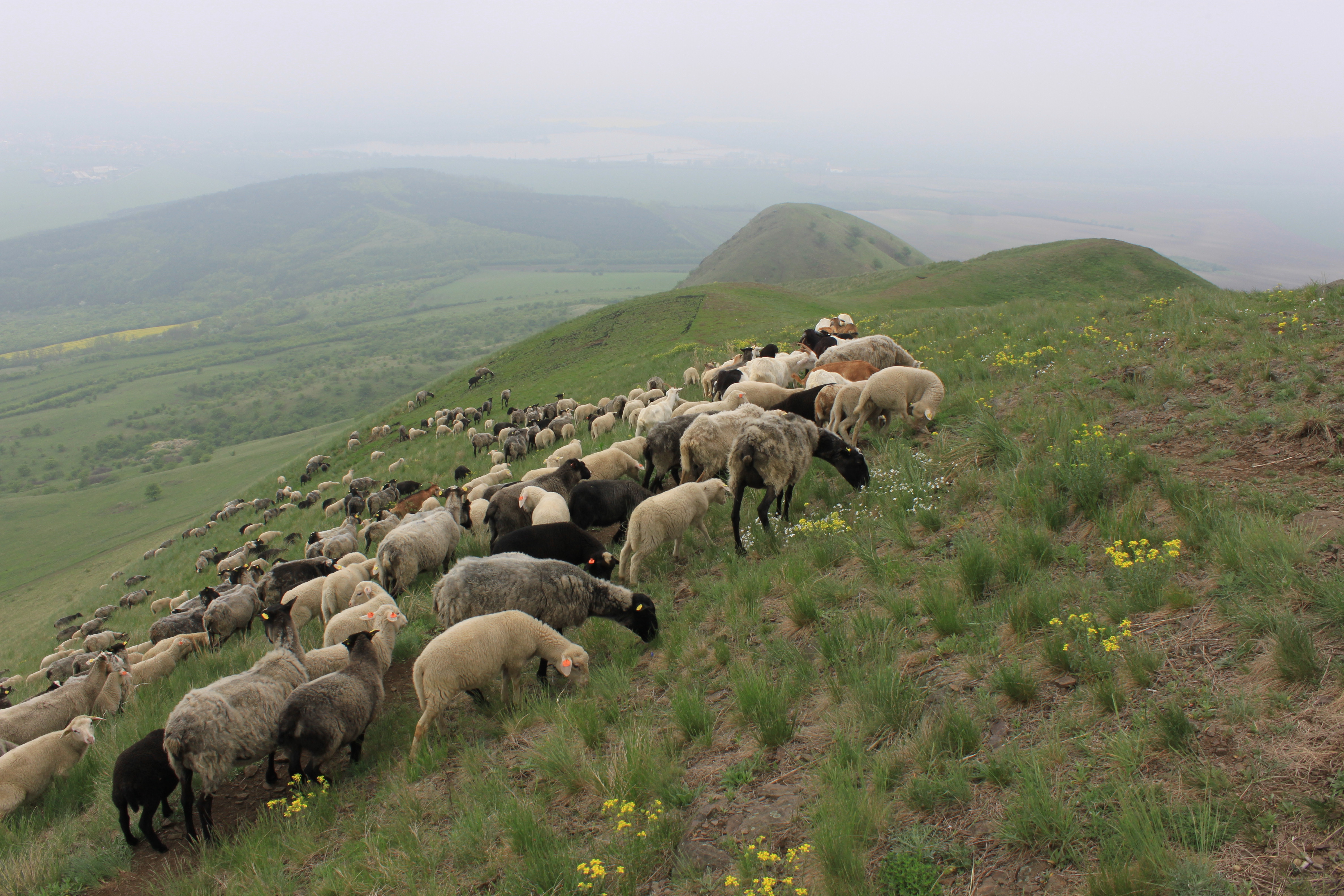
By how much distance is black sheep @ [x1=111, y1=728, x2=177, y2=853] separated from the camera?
19.1ft

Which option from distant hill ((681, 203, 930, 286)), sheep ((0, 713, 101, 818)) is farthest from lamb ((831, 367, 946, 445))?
distant hill ((681, 203, 930, 286))

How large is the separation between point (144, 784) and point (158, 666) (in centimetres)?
536

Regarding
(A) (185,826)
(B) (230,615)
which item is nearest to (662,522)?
(A) (185,826)

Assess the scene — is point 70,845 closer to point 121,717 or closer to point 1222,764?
point 121,717

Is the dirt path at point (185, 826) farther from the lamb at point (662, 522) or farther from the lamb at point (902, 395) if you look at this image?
the lamb at point (902, 395)

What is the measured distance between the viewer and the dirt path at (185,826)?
5.40 meters

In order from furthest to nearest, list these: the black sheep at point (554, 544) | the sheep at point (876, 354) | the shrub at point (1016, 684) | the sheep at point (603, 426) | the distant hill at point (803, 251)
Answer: the distant hill at point (803, 251), the sheep at point (603, 426), the sheep at point (876, 354), the black sheep at point (554, 544), the shrub at point (1016, 684)

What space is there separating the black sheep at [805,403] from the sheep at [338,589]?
825 centimetres

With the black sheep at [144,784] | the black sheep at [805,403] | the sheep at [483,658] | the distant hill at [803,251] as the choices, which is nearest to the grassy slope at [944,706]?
the black sheep at [144,784]

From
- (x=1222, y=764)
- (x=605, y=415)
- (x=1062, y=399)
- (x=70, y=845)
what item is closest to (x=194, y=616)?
(x=70, y=845)

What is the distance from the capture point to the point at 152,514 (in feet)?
182

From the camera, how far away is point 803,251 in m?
119

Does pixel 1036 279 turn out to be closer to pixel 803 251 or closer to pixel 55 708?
pixel 55 708

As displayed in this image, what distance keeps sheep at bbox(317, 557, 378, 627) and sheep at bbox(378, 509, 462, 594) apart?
0.36m
